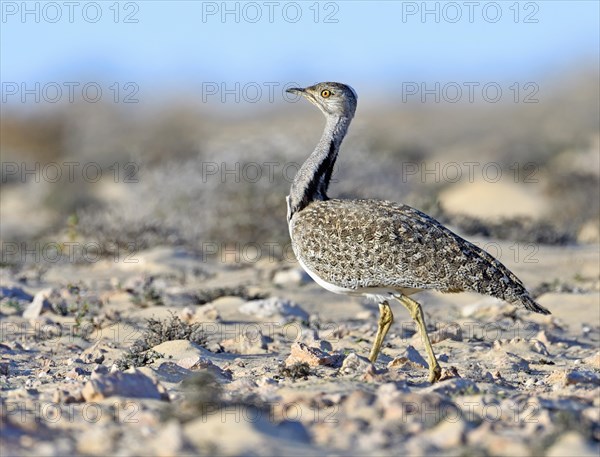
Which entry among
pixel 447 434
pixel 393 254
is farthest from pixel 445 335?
pixel 447 434

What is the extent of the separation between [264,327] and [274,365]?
208 cm

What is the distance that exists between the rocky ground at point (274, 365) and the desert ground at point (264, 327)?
0.02 meters

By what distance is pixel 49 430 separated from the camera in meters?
5.11

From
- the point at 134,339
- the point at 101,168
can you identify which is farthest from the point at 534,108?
the point at 134,339

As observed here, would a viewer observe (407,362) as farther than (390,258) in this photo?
Yes

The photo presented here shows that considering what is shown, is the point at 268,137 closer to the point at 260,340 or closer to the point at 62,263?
the point at 62,263

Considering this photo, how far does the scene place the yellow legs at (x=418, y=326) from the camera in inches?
278

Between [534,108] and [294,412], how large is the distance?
6376 cm

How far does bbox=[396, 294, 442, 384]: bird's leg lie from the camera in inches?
277

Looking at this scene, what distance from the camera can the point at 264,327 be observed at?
984 cm
